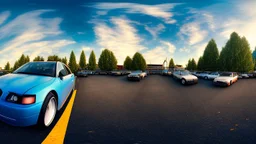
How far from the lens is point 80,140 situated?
229cm

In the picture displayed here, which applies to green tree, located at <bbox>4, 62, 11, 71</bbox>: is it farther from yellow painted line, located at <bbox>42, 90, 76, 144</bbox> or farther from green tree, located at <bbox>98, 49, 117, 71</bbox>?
yellow painted line, located at <bbox>42, 90, 76, 144</bbox>

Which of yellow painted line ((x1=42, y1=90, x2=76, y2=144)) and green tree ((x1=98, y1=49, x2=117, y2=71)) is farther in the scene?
green tree ((x1=98, y1=49, x2=117, y2=71))

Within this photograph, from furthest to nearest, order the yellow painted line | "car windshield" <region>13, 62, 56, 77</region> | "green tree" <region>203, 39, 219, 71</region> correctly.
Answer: "green tree" <region>203, 39, 219, 71</region>
"car windshield" <region>13, 62, 56, 77</region>
the yellow painted line

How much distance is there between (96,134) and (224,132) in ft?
9.42

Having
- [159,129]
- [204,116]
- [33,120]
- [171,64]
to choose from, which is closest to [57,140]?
[33,120]

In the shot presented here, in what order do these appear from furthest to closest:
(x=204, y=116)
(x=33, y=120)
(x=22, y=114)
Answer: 1. (x=204, y=116)
2. (x=33, y=120)
3. (x=22, y=114)

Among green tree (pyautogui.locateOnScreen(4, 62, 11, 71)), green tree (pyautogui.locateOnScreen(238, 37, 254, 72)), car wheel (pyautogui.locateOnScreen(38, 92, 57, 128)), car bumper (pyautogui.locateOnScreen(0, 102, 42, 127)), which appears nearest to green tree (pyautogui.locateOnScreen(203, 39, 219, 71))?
green tree (pyautogui.locateOnScreen(238, 37, 254, 72))

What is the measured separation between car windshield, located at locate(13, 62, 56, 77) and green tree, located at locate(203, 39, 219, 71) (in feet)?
138

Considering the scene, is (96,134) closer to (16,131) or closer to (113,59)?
(16,131)

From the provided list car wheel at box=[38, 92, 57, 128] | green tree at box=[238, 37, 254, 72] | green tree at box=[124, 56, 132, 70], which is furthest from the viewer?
green tree at box=[124, 56, 132, 70]

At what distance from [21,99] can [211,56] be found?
142 feet

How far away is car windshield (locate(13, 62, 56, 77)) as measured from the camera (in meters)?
3.41

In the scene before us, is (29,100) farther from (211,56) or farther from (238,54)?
(211,56)

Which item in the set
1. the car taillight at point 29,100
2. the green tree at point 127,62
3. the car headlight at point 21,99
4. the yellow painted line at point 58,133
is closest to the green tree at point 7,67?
the green tree at point 127,62
